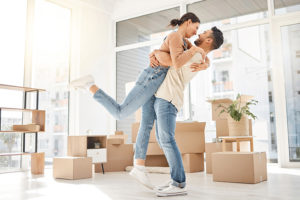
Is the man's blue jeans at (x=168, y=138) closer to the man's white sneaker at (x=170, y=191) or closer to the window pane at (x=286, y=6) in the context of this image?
the man's white sneaker at (x=170, y=191)

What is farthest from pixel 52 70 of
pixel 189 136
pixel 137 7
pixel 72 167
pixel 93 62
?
pixel 189 136

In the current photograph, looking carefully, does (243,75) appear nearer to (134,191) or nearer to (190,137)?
(190,137)

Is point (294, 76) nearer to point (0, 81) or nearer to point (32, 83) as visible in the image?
point (32, 83)

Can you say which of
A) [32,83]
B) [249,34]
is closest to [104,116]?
[32,83]

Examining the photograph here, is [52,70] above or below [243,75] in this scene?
above

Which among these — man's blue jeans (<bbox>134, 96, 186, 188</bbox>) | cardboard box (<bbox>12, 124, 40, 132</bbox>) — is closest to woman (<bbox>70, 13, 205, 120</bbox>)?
man's blue jeans (<bbox>134, 96, 186, 188</bbox>)

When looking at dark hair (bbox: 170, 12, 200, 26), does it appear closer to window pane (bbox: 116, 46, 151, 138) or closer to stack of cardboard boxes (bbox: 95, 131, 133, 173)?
stack of cardboard boxes (bbox: 95, 131, 133, 173)

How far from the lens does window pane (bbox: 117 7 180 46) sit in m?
5.17

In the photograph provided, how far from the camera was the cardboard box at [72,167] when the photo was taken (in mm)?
2822

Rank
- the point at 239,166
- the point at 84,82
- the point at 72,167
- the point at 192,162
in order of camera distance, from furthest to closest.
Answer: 1. the point at 192,162
2. the point at 72,167
3. the point at 239,166
4. the point at 84,82

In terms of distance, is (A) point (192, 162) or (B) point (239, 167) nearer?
(B) point (239, 167)

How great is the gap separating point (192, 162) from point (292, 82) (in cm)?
177

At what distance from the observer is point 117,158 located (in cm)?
355

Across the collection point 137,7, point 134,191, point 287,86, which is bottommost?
point 134,191
